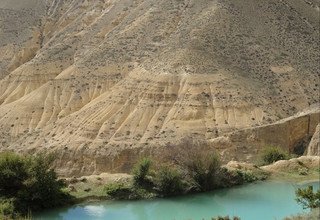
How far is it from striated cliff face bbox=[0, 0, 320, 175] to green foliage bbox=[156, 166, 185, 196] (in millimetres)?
14440

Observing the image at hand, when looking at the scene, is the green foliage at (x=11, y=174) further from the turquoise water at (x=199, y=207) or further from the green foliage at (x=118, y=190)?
the green foliage at (x=118, y=190)

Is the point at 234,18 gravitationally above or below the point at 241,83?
above

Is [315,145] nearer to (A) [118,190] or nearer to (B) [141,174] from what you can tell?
(B) [141,174]

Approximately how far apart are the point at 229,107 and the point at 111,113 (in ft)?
33.2

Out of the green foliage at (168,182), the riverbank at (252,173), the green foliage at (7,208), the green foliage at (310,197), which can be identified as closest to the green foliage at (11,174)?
the green foliage at (7,208)

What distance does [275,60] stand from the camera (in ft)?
183

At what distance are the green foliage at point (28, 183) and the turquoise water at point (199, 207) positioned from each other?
66 centimetres

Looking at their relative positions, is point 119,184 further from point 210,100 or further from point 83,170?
point 210,100

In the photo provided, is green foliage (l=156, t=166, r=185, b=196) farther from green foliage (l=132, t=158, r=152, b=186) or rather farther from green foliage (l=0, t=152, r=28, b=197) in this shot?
green foliage (l=0, t=152, r=28, b=197)

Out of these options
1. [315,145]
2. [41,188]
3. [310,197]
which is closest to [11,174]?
[41,188]

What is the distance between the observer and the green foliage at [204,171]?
31.3 meters

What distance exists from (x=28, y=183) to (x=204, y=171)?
924 cm

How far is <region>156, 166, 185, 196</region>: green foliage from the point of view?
29922 mm

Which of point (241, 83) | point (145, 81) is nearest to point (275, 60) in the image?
point (241, 83)
